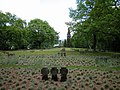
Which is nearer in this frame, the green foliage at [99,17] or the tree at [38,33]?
the green foliage at [99,17]

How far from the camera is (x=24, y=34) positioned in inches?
2360

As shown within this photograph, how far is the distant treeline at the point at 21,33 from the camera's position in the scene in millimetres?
55375

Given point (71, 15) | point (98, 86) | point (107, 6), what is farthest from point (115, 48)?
point (98, 86)

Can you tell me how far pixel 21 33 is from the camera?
188 ft

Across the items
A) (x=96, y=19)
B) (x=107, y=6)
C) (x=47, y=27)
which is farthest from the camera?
(x=47, y=27)

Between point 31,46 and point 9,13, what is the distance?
15467 mm

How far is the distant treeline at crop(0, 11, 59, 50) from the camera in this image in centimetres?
5538

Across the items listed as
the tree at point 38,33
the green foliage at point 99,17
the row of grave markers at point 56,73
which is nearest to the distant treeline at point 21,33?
the tree at point 38,33

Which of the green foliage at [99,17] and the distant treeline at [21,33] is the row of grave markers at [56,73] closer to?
the green foliage at [99,17]

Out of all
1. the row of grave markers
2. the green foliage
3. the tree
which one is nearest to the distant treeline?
the tree

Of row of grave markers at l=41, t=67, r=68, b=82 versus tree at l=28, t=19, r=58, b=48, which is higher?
tree at l=28, t=19, r=58, b=48

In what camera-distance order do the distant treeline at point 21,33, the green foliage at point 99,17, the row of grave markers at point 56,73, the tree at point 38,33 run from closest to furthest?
1. the row of grave markers at point 56,73
2. the green foliage at point 99,17
3. the distant treeline at point 21,33
4. the tree at point 38,33

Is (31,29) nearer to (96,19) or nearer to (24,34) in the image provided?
(24,34)

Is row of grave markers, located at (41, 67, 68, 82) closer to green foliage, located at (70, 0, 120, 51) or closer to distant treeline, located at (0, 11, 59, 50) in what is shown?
green foliage, located at (70, 0, 120, 51)
